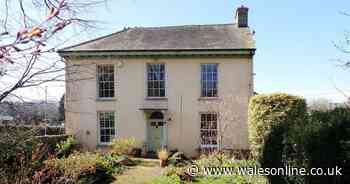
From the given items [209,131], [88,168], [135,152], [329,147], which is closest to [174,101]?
[209,131]

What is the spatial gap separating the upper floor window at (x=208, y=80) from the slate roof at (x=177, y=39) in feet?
4.06

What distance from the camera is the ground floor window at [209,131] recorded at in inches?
711

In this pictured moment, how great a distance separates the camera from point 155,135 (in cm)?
1902

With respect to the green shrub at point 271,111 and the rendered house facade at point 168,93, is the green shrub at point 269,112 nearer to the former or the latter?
the green shrub at point 271,111

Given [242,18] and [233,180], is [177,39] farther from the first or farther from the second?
[233,180]

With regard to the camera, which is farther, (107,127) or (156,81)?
(107,127)

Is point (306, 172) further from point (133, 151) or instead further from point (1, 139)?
point (133, 151)

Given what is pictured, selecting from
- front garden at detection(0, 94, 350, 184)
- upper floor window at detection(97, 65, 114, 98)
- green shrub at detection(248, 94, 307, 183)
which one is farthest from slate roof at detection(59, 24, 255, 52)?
front garden at detection(0, 94, 350, 184)

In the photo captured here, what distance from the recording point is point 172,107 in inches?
728

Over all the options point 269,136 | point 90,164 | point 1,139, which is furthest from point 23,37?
point 90,164

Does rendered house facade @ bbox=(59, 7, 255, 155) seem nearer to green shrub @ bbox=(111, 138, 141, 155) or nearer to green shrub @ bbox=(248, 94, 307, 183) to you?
green shrub @ bbox=(111, 138, 141, 155)

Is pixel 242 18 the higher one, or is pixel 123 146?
pixel 242 18

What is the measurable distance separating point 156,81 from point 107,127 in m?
4.28

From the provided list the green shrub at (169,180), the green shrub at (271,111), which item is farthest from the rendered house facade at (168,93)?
the green shrub at (169,180)
